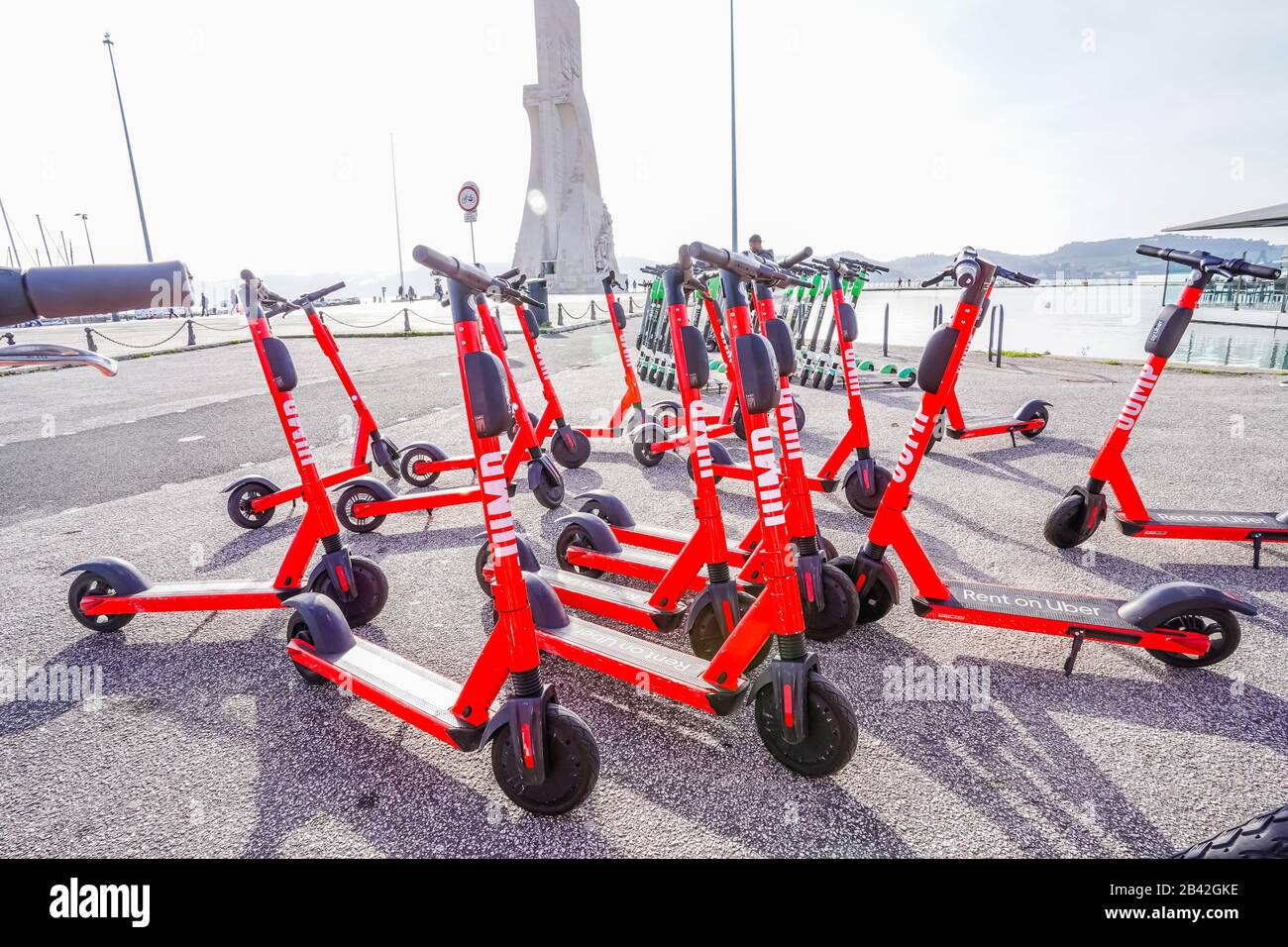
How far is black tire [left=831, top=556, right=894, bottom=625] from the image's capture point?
3.60m

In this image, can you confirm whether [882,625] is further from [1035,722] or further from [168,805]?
[168,805]

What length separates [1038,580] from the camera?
4.31 meters

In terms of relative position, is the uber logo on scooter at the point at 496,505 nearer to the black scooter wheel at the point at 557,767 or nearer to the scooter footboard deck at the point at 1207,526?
the black scooter wheel at the point at 557,767

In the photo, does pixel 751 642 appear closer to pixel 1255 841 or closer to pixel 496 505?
pixel 496 505

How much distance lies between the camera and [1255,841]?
63.1 inches

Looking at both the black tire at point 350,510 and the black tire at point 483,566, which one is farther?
the black tire at point 350,510

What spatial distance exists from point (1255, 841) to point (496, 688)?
229 cm

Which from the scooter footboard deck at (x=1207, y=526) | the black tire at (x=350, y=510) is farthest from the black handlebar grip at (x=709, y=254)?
the black tire at (x=350, y=510)

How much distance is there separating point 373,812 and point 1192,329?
29.3 m

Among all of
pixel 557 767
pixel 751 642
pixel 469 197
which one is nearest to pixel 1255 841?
pixel 751 642

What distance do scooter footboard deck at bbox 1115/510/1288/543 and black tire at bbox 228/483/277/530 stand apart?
653cm

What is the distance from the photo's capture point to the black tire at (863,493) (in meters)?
5.50

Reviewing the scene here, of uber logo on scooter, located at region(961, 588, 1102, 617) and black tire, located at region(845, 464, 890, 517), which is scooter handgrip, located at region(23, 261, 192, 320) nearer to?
uber logo on scooter, located at region(961, 588, 1102, 617)
